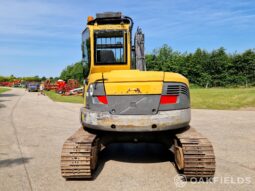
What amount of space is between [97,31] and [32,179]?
318 cm

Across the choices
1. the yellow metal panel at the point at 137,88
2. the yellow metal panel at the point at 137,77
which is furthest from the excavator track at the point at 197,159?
the yellow metal panel at the point at 137,77

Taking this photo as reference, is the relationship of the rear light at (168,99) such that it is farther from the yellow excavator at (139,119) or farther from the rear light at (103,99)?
the rear light at (103,99)

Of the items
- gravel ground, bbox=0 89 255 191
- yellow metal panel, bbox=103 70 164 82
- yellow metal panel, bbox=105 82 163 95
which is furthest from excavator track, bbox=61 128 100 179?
yellow metal panel, bbox=103 70 164 82

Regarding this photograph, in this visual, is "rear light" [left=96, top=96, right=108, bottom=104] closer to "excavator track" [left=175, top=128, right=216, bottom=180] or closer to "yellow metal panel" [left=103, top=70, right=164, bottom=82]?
"yellow metal panel" [left=103, top=70, right=164, bottom=82]

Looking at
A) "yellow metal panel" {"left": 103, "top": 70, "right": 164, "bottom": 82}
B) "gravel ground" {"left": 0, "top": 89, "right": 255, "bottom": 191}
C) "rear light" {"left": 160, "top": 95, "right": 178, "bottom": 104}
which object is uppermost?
"yellow metal panel" {"left": 103, "top": 70, "right": 164, "bottom": 82}

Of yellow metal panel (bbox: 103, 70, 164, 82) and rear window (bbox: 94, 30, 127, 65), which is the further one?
rear window (bbox: 94, 30, 127, 65)

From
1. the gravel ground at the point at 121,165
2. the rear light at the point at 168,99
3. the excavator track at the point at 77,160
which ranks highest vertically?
the rear light at the point at 168,99

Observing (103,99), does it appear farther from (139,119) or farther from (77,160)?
(77,160)

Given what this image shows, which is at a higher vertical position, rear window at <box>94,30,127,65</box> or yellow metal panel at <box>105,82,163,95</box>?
rear window at <box>94,30,127,65</box>

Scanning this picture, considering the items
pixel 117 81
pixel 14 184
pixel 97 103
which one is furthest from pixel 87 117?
pixel 14 184

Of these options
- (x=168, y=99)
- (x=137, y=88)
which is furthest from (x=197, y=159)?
(x=137, y=88)

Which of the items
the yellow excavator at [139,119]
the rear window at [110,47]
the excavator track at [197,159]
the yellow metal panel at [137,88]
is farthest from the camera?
the rear window at [110,47]

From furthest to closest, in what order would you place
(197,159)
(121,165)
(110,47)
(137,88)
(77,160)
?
(110,47), (121,165), (137,88), (77,160), (197,159)

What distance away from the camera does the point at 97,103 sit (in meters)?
4.75
